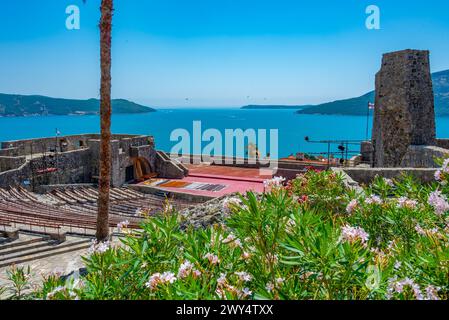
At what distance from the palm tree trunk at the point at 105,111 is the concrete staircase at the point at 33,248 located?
1594mm

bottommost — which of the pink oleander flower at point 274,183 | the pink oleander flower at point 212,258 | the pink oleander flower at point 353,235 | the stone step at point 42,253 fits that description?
the stone step at point 42,253

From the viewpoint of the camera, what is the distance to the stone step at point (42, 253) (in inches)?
452

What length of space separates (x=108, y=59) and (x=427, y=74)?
13.2 metres

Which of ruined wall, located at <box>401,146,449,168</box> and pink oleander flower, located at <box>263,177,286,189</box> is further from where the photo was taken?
ruined wall, located at <box>401,146,449,168</box>

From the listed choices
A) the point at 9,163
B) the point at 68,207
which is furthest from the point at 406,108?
the point at 9,163

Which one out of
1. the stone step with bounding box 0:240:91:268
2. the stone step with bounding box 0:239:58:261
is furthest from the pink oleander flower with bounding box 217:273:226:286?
the stone step with bounding box 0:239:58:261

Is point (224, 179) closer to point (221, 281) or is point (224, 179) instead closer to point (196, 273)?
point (196, 273)

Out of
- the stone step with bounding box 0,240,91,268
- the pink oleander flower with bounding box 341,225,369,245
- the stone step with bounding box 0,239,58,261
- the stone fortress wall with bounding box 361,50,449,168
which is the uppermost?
the stone fortress wall with bounding box 361,50,449,168

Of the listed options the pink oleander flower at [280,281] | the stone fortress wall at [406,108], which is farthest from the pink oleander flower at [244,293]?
the stone fortress wall at [406,108]

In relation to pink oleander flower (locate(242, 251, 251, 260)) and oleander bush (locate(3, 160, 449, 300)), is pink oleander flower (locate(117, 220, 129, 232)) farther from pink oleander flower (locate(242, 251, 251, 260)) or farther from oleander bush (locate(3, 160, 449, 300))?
pink oleander flower (locate(242, 251, 251, 260))

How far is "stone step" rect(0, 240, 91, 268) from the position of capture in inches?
452

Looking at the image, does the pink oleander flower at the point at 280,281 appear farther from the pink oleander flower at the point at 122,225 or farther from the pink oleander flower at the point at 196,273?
the pink oleander flower at the point at 122,225

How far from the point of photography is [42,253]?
12492 millimetres

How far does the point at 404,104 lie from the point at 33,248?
16.0 metres
